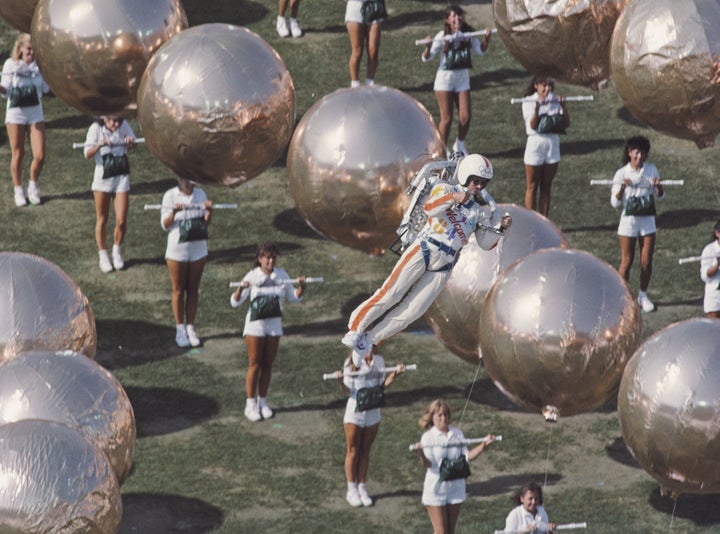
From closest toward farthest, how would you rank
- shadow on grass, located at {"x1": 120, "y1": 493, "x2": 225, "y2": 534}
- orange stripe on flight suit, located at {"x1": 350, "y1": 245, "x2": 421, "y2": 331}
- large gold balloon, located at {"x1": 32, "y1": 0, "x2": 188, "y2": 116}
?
Result: 1. orange stripe on flight suit, located at {"x1": 350, "y1": 245, "x2": 421, "y2": 331}
2. large gold balloon, located at {"x1": 32, "y1": 0, "x2": 188, "y2": 116}
3. shadow on grass, located at {"x1": 120, "y1": 493, "x2": 225, "y2": 534}

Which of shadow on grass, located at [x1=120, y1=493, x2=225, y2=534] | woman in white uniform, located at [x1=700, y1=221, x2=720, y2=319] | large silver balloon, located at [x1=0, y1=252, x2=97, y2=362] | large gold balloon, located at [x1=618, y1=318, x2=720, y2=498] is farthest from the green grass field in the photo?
large gold balloon, located at [x1=618, y1=318, x2=720, y2=498]

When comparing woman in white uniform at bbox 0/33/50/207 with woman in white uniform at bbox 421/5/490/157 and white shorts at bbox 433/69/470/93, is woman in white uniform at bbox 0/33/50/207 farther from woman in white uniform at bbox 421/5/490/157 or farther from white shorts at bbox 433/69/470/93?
white shorts at bbox 433/69/470/93

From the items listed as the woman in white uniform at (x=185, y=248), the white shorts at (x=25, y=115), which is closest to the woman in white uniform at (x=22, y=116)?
the white shorts at (x=25, y=115)

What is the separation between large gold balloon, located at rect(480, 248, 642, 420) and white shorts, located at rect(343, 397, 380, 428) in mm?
3604

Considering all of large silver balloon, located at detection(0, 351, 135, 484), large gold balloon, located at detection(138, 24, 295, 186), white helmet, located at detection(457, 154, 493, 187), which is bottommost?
large silver balloon, located at detection(0, 351, 135, 484)

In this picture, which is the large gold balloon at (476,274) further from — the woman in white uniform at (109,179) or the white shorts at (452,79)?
the white shorts at (452,79)

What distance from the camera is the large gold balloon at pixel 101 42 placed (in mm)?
14484

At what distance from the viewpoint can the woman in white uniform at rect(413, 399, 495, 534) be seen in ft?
53.3

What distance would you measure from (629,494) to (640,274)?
10.2 ft

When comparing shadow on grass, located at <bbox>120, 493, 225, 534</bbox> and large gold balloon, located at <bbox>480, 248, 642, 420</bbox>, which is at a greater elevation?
large gold balloon, located at <bbox>480, 248, 642, 420</bbox>

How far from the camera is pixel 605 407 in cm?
1817

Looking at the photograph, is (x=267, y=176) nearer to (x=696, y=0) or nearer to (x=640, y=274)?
(x=640, y=274)

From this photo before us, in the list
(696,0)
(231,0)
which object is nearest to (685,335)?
(696,0)

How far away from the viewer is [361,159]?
1323 cm
